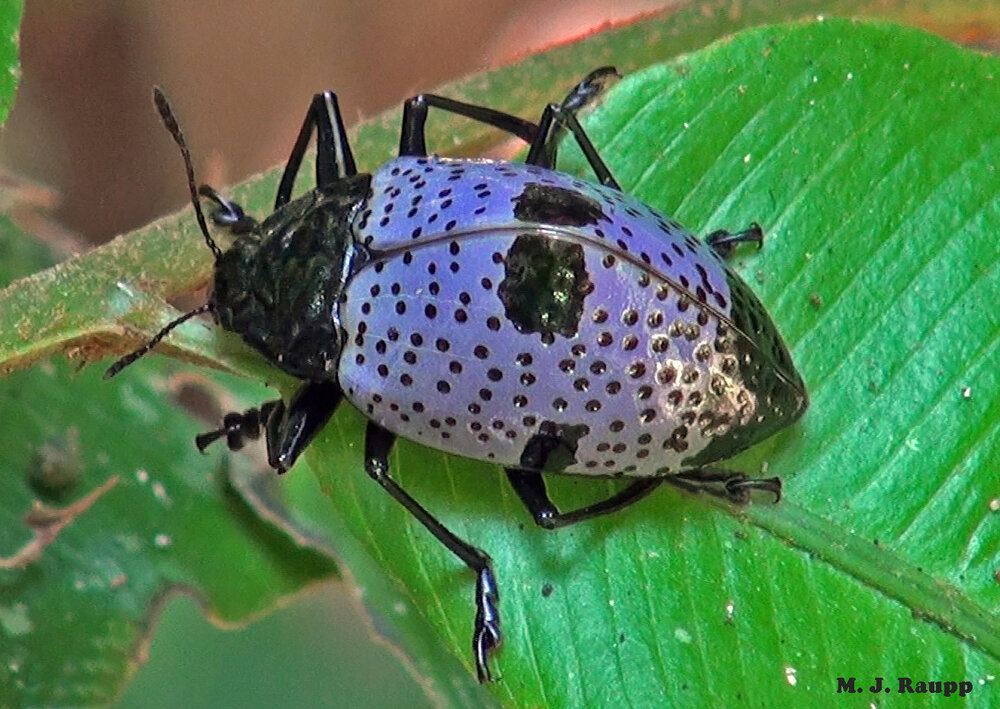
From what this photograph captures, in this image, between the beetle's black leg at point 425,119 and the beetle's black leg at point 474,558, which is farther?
the beetle's black leg at point 425,119

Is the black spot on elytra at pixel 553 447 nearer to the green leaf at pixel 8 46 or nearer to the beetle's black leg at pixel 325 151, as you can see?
the beetle's black leg at pixel 325 151

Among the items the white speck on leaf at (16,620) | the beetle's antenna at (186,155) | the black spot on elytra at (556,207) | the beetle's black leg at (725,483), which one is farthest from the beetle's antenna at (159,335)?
the beetle's black leg at (725,483)

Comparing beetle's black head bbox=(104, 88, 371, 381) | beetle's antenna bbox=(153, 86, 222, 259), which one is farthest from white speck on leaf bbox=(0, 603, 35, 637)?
beetle's antenna bbox=(153, 86, 222, 259)

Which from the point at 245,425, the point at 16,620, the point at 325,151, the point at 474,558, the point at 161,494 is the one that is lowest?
the point at 16,620

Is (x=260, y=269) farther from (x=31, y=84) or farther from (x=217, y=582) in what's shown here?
(x=31, y=84)

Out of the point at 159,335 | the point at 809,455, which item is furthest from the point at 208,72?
the point at 809,455

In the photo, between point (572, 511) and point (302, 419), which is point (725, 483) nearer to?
point (572, 511)

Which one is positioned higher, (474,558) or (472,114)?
(472,114)
